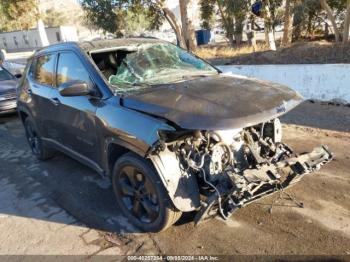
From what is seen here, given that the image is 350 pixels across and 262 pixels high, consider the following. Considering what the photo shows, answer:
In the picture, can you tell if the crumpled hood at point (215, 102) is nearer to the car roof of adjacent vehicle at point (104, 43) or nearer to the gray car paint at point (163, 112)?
the gray car paint at point (163, 112)

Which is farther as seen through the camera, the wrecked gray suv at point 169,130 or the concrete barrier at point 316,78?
the concrete barrier at point 316,78

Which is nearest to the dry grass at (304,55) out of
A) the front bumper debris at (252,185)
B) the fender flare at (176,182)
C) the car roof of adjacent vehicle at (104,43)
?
the car roof of adjacent vehicle at (104,43)

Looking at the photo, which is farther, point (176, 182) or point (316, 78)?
point (316, 78)

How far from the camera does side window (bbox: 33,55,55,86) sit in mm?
5051

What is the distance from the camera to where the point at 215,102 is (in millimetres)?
3371

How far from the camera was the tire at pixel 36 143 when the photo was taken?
19.6 ft

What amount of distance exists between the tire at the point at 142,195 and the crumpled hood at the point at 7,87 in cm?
720

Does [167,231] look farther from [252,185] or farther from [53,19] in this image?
[53,19]

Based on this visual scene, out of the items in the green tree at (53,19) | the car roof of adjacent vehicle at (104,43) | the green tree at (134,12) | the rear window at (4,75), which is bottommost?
the rear window at (4,75)

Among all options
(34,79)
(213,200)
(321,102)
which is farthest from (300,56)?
(213,200)

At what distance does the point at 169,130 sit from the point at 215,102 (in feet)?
1.69

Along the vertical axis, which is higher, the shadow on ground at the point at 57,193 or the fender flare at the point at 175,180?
the fender flare at the point at 175,180

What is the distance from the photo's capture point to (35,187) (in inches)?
205

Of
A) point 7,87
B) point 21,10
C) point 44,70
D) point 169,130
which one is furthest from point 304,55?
point 21,10
